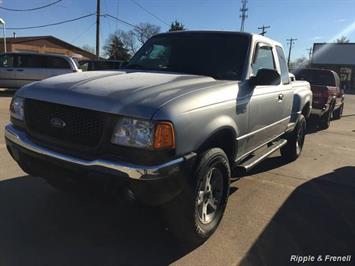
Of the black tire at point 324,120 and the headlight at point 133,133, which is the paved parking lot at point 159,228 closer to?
the headlight at point 133,133

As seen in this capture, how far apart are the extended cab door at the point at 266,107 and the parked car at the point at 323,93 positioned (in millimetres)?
6390

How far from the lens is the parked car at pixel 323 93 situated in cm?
1173

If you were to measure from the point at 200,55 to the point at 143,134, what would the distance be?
198 cm

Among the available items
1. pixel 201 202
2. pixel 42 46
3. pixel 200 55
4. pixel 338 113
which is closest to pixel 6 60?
pixel 338 113

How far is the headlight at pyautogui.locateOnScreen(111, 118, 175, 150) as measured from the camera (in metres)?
2.85

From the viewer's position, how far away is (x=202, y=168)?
3.24 meters

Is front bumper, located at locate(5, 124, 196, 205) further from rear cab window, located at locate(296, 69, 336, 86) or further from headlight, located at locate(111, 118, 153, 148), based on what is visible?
rear cab window, located at locate(296, 69, 336, 86)

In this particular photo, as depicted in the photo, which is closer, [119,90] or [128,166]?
[128,166]

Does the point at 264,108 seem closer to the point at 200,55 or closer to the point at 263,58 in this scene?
the point at 263,58

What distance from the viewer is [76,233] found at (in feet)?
11.8

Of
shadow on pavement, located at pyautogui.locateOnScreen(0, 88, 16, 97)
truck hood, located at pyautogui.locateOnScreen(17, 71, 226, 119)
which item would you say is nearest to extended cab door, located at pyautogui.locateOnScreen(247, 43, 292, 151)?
truck hood, located at pyautogui.locateOnScreen(17, 71, 226, 119)

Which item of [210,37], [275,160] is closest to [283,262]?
[210,37]

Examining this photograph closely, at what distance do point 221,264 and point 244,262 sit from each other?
21cm

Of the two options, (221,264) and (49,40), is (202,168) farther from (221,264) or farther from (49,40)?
(49,40)
